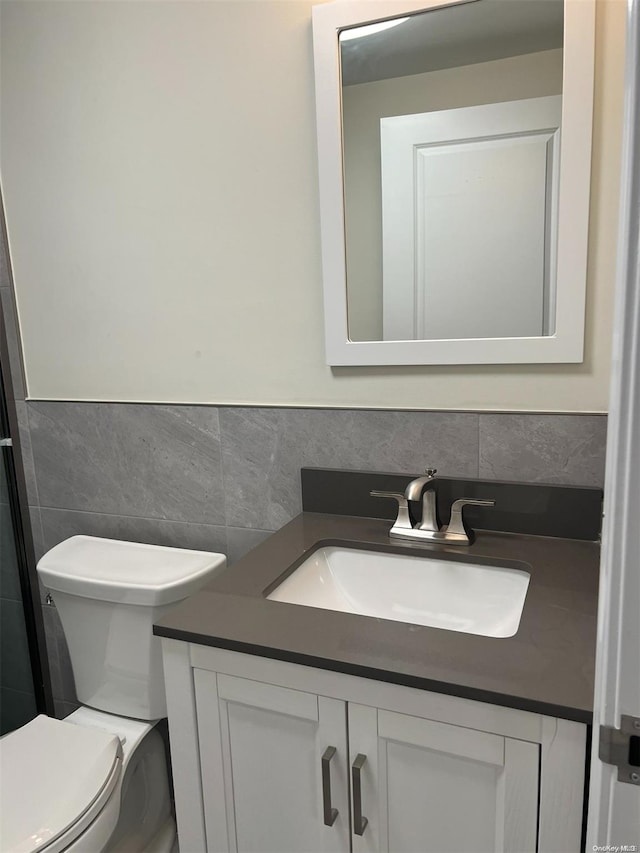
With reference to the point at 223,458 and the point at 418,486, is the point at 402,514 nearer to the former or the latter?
the point at 418,486

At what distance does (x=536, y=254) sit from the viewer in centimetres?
125

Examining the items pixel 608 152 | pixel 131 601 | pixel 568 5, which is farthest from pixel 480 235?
pixel 131 601

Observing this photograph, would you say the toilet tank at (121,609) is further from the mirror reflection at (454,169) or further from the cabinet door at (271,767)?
the mirror reflection at (454,169)

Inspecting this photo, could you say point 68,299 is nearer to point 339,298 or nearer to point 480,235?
point 339,298

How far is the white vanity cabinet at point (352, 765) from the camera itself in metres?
0.84

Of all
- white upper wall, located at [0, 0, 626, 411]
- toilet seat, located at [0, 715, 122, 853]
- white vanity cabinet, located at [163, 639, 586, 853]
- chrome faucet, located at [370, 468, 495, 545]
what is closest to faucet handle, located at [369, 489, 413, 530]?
chrome faucet, located at [370, 468, 495, 545]

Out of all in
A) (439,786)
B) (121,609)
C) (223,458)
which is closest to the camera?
(439,786)

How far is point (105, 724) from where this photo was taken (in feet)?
5.04

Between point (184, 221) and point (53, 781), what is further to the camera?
point (184, 221)

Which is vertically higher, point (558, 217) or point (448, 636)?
point (558, 217)

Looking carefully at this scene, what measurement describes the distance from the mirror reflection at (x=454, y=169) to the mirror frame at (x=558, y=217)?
0.06 feet

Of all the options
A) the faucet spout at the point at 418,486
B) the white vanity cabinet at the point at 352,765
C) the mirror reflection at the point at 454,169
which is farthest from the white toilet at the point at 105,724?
the mirror reflection at the point at 454,169

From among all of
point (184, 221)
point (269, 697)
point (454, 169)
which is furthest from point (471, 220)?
point (269, 697)

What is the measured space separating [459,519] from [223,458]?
0.64 m
